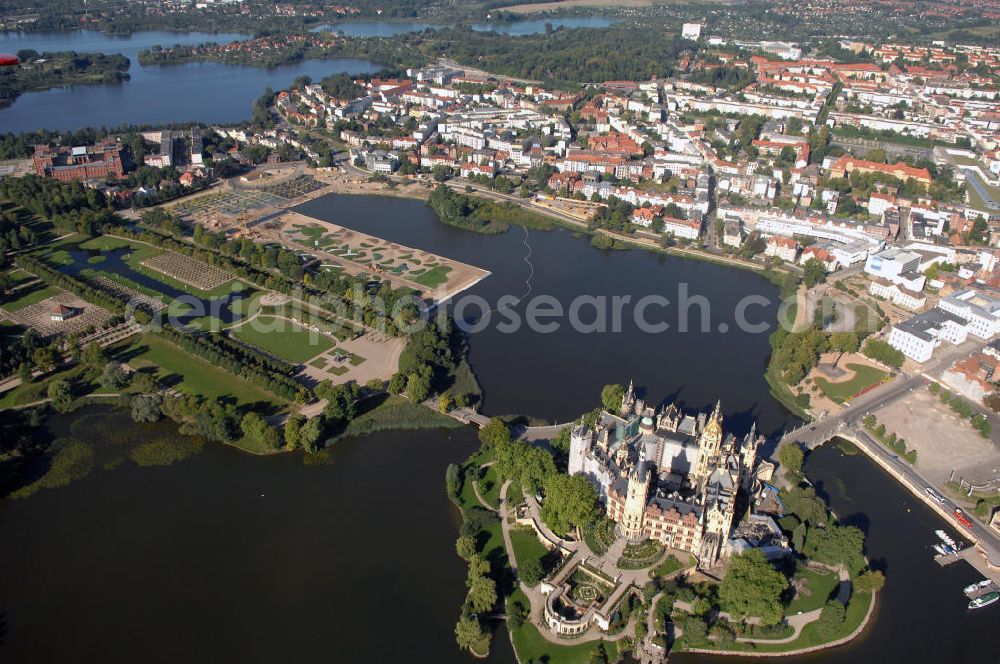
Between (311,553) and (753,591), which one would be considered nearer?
(753,591)

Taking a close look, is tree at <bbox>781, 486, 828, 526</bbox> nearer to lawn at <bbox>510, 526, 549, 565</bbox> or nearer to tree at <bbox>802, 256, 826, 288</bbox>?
lawn at <bbox>510, 526, 549, 565</bbox>

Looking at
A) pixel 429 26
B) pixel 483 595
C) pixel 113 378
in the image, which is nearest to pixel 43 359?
pixel 113 378

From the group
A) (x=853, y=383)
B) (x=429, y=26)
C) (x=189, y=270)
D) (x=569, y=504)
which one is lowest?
(x=189, y=270)

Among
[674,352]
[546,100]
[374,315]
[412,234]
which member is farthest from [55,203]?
[546,100]

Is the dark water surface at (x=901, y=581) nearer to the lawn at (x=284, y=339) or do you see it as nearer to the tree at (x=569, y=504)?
the tree at (x=569, y=504)

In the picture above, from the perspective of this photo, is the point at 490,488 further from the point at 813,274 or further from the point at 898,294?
the point at 898,294

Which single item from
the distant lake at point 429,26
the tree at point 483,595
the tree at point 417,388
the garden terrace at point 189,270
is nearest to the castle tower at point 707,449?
the tree at point 483,595
